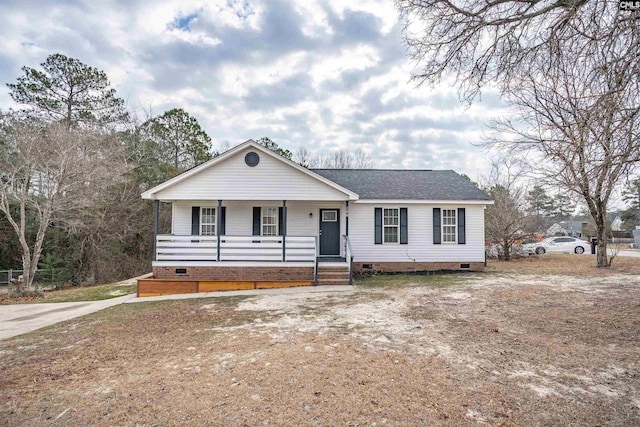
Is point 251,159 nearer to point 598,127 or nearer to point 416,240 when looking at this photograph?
point 416,240

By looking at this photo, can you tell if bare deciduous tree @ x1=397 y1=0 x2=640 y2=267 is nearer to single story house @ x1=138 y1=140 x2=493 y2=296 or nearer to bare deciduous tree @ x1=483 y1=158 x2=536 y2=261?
single story house @ x1=138 y1=140 x2=493 y2=296

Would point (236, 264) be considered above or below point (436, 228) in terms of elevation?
below

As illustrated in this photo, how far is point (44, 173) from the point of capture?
13.8 metres

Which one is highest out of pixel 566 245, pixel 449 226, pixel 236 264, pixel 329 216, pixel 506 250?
pixel 329 216

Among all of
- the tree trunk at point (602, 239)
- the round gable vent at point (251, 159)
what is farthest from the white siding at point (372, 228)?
the tree trunk at point (602, 239)

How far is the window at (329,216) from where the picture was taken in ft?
45.5

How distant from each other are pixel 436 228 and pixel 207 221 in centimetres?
937

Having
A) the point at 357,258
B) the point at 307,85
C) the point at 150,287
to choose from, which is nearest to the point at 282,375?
the point at 150,287

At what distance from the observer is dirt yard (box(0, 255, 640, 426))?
3.27m

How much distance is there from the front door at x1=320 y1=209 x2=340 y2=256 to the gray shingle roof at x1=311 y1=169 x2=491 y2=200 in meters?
1.42

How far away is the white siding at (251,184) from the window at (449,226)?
15.9 feet

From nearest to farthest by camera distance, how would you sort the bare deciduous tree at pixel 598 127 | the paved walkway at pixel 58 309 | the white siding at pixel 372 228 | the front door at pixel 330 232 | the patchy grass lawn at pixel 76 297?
1. the bare deciduous tree at pixel 598 127
2. the paved walkway at pixel 58 309
3. the patchy grass lawn at pixel 76 297
4. the white siding at pixel 372 228
5. the front door at pixel 330 232

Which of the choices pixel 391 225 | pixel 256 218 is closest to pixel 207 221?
pixel 256 218

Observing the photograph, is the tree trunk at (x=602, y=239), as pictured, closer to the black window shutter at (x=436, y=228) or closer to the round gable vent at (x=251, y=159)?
the black window shutter at (x=436, y=228)
